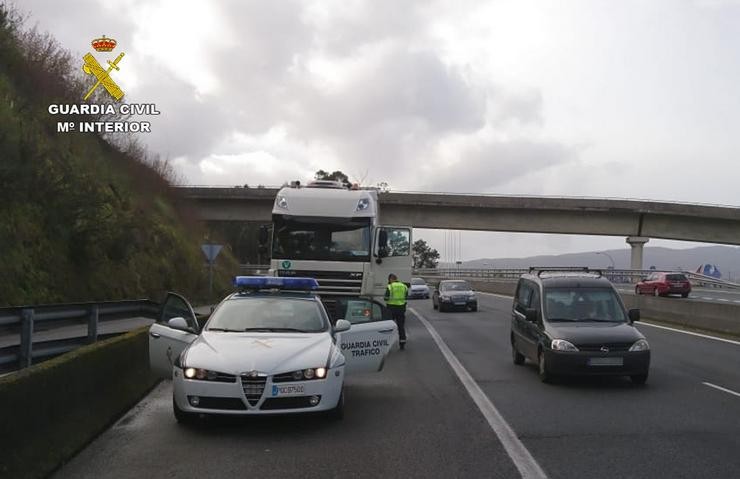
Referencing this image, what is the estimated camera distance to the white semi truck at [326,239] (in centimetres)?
1766

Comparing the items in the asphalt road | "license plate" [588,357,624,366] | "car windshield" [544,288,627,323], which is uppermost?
"car windshield" [544,288,627,323]

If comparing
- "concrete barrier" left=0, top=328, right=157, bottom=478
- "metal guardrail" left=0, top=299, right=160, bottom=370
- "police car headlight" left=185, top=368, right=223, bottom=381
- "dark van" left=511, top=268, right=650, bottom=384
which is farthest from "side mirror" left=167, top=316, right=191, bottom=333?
"dark van" left=511, top=268, right=650, bottom=384

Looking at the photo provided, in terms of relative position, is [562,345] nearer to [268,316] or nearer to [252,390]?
[268,316]

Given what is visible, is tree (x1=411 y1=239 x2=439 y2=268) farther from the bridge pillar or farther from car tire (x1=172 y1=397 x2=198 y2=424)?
car tire (x1=172 y1=397 x2=198 y2=424)

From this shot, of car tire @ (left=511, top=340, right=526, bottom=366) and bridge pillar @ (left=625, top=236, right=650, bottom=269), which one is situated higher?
bridge pillar @ (left=625, top=236, right=650, bottom=269)

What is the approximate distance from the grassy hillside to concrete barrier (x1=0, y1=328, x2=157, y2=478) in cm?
1005

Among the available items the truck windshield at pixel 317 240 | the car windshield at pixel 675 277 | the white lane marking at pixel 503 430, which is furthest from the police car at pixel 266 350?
the car windshield at pixel 675 277

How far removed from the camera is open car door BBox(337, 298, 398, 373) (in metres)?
9.52

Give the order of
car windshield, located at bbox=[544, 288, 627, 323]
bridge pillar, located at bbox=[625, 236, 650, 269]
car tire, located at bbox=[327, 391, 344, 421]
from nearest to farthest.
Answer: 1. car tire, located at bbox=[327, 391, 344, 421]
2. car windshield, located at bbox=[544, 288, 627, 323]
3. bridge pillar, located at bbox=[625, 236, 650, 269]

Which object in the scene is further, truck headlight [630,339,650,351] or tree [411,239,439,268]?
tree [411,239,439,268]

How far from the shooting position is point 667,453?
6941 millimetres

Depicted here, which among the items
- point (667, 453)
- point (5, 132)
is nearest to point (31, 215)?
point (5, 132)

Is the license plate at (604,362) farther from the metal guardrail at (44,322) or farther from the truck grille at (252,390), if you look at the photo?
the metal guardrail at (44,322)

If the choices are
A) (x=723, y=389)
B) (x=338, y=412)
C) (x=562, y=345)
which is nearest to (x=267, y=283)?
(x=338, y=412)
